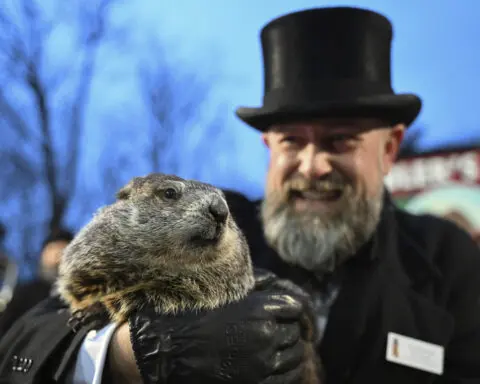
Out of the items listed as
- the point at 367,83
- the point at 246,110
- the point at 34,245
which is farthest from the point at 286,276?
the point at 34,245

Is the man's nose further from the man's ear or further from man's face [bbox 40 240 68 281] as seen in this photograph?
man's face [bbox 40 240 68 281]

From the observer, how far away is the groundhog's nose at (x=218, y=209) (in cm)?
176

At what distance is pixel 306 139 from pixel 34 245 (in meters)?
11.8

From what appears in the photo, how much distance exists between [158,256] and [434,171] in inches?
413

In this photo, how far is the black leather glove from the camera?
168cm

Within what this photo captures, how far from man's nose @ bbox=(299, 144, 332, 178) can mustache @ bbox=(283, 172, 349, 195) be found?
37 millimetres

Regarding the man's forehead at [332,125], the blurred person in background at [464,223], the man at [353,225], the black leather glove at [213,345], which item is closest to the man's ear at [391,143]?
the man at [353,225]

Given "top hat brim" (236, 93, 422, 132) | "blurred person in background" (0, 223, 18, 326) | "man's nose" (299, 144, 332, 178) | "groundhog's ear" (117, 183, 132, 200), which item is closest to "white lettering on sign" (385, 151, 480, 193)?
"top hat brim" (236, 93, 422, 132)

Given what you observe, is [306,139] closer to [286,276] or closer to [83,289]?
[286,276]

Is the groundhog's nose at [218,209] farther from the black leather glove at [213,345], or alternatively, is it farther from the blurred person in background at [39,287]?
the blurred person in background at [39,287]

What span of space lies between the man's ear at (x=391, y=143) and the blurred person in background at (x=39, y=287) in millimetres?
1926

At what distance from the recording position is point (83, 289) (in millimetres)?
1933

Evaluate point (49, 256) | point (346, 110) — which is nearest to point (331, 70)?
point (346, 110)

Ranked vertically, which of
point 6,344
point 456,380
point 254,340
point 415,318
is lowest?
point 456,380
